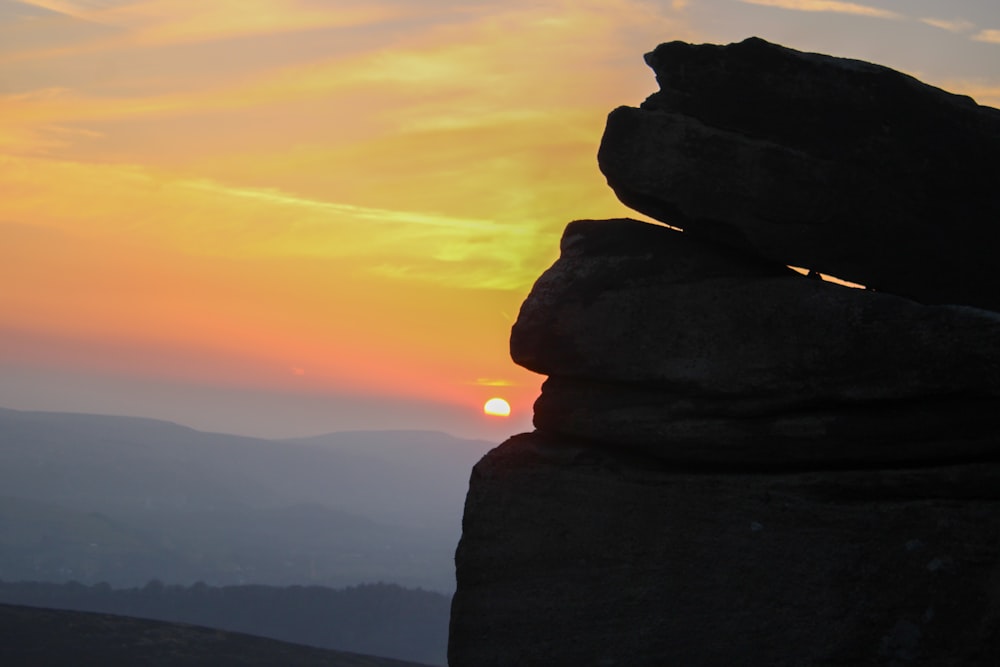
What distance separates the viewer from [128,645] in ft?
282

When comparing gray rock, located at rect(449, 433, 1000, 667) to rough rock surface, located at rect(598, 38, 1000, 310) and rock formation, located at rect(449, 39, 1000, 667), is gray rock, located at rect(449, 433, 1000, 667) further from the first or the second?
rough rock surface, located at rect(598, 38, 1000, 310)

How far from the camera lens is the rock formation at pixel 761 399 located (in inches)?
627

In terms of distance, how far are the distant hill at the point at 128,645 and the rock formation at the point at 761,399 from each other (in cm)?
7029

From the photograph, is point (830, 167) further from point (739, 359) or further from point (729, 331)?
point (739, 359)

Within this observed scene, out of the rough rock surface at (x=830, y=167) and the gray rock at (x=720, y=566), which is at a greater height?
the rough rock surface at (x=830, y=167)

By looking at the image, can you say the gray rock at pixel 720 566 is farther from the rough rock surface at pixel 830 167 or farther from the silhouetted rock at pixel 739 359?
the rough rock surface at pixel 830 167

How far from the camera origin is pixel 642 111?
1856 centimetres

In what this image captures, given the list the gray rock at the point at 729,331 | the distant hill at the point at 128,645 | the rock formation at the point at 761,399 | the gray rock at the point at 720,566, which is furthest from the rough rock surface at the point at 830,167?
the distant hill at the point at 128,645

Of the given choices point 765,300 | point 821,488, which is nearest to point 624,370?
point 765,300

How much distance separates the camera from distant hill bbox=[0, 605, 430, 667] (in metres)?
80.9

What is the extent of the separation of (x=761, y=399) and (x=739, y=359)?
0.77 metres

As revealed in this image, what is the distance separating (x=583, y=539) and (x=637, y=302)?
4.26 metres

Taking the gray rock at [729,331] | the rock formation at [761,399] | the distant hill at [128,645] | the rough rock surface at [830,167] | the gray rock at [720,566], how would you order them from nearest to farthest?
the gray rock at [720,566]
the rock formation at [761,399]
the gray rock at [729,331]
the rough rock surface at [830,167]
the distant hill at [128,645]

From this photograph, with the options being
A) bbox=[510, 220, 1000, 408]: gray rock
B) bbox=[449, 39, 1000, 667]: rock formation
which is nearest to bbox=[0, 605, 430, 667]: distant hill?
bbox=[449, 39, 1000, 667]: rock formation
